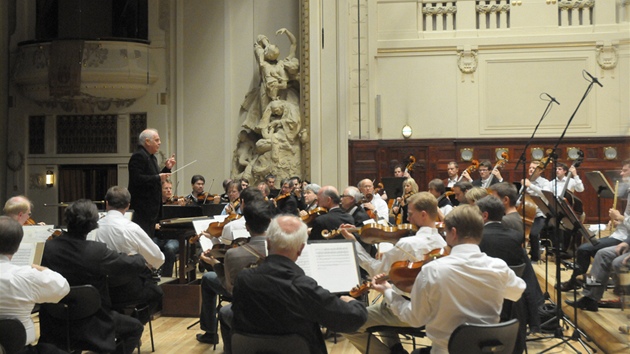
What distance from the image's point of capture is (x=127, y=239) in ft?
19.7

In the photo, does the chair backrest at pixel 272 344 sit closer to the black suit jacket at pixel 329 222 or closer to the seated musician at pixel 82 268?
the seated musician at pixel 82 268

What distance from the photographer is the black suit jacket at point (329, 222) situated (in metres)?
7.27

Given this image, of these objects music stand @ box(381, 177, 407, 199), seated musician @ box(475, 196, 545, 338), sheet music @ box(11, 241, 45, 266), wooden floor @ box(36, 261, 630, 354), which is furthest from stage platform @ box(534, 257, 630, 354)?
music stand @ box(381, 177, 407, 199)

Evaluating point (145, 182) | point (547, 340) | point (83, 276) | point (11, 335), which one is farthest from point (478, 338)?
point (145, 182)

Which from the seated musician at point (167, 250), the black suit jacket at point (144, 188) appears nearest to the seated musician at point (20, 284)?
the black suit jacket at point (144, 188)

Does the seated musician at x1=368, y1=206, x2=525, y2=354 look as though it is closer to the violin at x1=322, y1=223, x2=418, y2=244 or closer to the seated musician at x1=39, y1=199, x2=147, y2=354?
the seated musician at x1=39, y1=199, x2=147, y2=354

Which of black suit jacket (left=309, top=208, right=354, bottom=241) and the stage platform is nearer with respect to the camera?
the stage platform

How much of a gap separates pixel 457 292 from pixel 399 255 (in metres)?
1.22

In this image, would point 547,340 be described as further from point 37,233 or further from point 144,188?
point 37,233

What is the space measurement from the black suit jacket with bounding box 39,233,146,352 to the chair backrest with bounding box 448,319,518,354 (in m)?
2.50

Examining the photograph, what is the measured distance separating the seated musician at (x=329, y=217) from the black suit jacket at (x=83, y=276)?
2551 mm

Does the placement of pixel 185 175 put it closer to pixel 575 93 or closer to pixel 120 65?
pixel 120 65

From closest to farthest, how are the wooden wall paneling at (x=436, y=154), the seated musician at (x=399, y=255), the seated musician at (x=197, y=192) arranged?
1. the seated musician at (x=399, y=255)
2. the seated musician at (x=197, y=192)
3. the wooden wall paneling at (x=436, y=154)

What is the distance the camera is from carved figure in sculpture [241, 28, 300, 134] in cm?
1512
